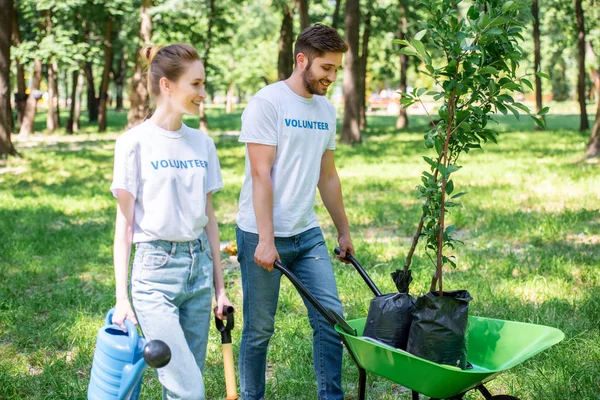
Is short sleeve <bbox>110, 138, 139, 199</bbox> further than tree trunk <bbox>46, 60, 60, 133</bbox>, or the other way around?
tree trunk <bbox>46, 60, 60, 133</bbox>

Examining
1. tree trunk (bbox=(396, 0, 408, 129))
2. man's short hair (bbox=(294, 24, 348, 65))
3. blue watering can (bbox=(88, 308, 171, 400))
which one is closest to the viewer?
blue watering can (bbox=(88, 308, 171, 400))

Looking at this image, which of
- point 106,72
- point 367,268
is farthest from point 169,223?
point 106,72

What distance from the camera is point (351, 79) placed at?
69.6 ft

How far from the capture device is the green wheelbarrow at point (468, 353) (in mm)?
2928

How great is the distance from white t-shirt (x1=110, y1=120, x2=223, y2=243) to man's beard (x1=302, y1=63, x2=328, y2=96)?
0.70 m

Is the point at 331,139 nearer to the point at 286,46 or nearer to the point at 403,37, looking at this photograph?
the point at 286,46

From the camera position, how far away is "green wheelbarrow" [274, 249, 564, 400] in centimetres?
293

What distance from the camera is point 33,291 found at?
6.79 metres

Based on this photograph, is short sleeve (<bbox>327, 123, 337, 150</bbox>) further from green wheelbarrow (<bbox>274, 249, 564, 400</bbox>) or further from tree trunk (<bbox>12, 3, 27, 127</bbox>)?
tree trunk (<bbox>12, 3, 27, 127</bbox>)

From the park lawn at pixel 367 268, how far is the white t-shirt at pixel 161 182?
1.69m

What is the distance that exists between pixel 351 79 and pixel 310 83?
17.8m

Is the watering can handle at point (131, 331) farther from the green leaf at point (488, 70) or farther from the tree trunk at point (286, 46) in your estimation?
the tree trunk at point (286, 46)

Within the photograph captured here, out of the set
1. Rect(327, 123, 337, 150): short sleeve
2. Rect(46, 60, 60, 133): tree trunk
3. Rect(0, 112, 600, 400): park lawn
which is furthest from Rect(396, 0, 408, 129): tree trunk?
Rect(327, 123, 337, 150): short sleeve

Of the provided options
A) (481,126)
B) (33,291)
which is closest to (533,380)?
(481,126)
